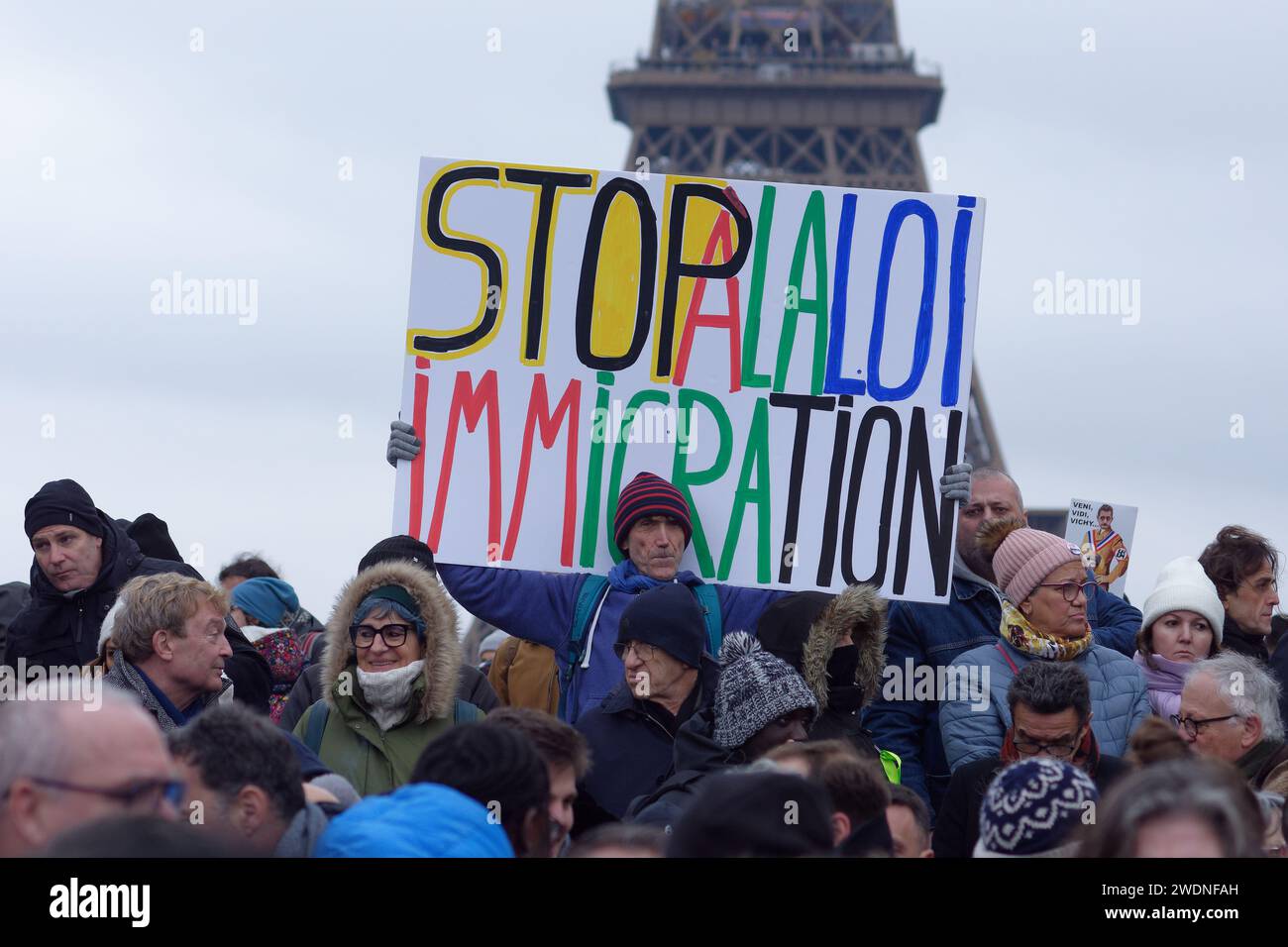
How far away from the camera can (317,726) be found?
613 cm

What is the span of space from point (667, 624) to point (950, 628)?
1.47 meters

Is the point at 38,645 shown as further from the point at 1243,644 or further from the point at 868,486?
the point at 1243,644

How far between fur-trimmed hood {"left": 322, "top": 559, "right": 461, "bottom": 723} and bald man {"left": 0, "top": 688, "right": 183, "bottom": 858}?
7.72ft

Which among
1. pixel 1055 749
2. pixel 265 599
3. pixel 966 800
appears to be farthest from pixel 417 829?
pixel 265 599

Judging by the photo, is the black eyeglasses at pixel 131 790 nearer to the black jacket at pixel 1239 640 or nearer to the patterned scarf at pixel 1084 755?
the patterned scarf at pixel 1084 755

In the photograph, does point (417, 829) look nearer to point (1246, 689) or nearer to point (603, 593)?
point (603, 593)

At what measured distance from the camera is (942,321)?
23.4ft

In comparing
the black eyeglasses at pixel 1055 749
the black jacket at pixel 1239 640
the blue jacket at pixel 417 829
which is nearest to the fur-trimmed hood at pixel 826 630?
the black eyeglasses at pixel 1055 749

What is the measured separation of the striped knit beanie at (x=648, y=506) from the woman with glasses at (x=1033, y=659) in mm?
1117

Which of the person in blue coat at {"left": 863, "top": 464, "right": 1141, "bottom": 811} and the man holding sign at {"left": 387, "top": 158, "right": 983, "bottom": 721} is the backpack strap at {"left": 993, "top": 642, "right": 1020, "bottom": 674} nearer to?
the person in blue coat at {"left": 863, "top": 464, "right": 1141, "bottom": 811}

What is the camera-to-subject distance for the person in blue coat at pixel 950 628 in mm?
6699

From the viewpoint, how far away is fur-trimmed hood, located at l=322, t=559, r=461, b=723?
6.06 m
